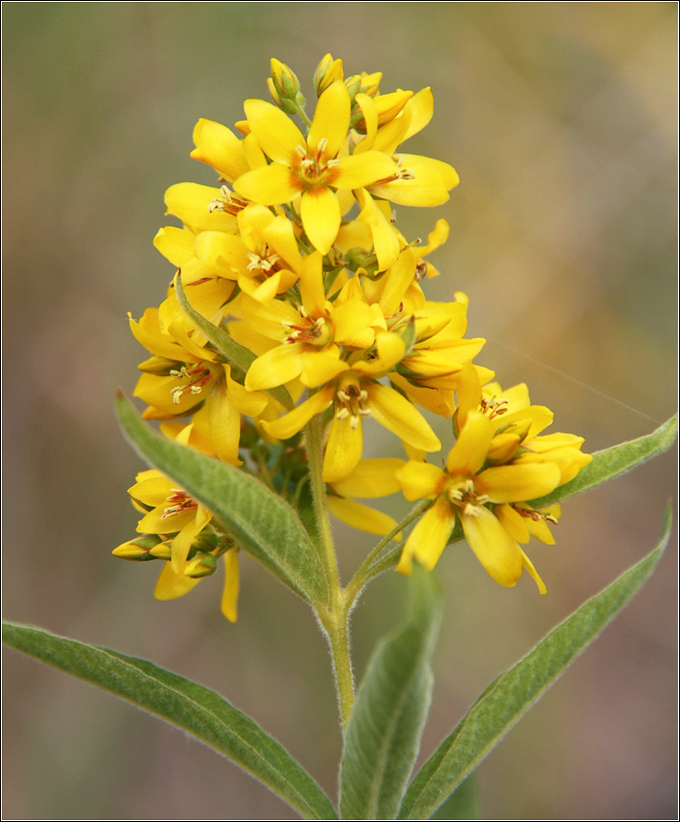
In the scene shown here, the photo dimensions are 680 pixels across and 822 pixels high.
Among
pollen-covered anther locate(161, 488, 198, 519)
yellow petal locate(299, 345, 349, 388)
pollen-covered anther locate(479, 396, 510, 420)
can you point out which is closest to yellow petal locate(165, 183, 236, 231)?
yellow petal locate(299, 345, 349, 388)

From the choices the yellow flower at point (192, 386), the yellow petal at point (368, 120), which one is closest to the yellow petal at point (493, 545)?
the yellow flower at point (192, 386)

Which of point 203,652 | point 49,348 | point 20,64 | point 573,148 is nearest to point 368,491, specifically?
point 203,652

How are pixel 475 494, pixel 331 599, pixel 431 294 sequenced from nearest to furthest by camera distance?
pixel 475 494, pixel 331 599, pixel 431 294

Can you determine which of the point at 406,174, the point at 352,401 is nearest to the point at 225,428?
the point at 352,401

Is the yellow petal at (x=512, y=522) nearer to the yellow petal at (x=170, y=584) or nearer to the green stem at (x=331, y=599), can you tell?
the green stem at (x=331, y=599)

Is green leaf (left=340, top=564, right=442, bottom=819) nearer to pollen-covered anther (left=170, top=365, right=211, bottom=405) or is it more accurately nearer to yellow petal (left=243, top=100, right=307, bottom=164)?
pollen-covered anther (left=170, top=365, right=211, bottom=405)

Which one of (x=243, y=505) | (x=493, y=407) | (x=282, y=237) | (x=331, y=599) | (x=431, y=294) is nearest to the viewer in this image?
(x=243, y=505)

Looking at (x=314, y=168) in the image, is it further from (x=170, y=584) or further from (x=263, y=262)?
(x=170, y=584)

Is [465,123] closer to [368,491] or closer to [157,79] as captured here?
[157,79]
